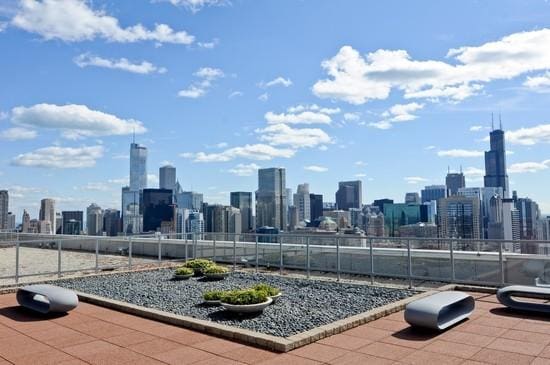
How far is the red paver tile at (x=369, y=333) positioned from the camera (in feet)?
21.5

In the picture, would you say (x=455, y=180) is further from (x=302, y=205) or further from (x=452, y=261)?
(x=452, y=261)

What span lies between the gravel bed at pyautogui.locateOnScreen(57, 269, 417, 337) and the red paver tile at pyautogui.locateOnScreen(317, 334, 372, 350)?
0.56 m

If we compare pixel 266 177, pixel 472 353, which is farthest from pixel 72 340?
pixel 266 177

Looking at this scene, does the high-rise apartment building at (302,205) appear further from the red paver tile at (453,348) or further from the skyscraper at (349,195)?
the red paver tile at (453,348)

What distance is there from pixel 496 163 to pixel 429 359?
589 feet

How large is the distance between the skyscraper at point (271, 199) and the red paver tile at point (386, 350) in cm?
6323

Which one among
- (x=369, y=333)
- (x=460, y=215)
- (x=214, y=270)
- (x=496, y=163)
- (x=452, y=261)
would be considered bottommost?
(x=369, y=333)

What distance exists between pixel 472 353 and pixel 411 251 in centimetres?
599

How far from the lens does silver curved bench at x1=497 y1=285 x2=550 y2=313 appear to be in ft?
25.4

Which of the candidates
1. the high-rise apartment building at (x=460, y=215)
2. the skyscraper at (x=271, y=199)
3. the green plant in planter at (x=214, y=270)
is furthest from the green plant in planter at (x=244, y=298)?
the skyscraper at (x=271, y=199)

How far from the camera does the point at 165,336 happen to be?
22.1 ft

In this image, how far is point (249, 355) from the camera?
A: 18.9 ft

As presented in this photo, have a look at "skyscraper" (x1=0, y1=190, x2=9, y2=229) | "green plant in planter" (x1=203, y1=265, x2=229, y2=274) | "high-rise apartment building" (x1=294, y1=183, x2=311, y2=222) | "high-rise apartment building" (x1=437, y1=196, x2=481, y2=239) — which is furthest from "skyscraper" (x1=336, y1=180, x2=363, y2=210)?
"green plant in planter" (x1=203, y1=265, x2=229, y2=274)

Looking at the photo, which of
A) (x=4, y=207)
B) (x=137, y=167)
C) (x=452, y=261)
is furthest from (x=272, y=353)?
(x=137, y=167)
